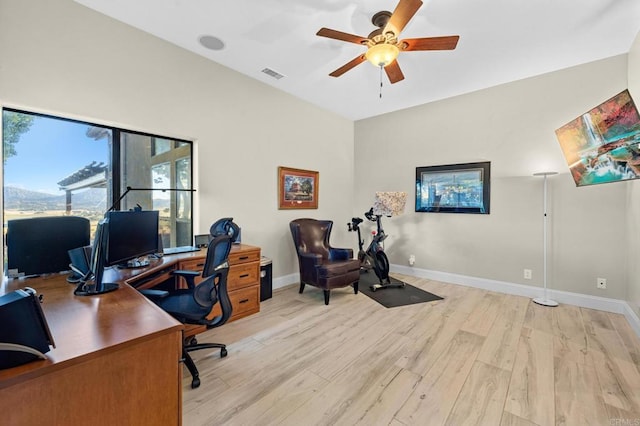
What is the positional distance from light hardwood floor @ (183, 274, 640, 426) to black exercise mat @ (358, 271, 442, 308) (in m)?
0.26

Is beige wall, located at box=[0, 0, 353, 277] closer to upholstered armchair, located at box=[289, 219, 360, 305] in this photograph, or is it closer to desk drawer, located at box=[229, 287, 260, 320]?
upholstered armchair, located at box=[289, 219, 360, 305]

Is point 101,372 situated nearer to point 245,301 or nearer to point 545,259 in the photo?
point 245,301

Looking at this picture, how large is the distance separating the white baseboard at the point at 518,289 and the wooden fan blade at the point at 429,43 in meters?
3.29

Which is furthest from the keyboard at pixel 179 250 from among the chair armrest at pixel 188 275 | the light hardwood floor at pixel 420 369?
the light hardwood floor at pixel 420 369

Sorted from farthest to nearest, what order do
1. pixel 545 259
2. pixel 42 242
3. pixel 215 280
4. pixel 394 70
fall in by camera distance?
1. pixel 545 259
2. pixel 394 70
3. pixel 215 280
4. pixel 42 242

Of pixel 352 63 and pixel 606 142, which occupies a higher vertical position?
pixel 352 63

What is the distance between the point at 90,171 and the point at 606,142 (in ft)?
15.6

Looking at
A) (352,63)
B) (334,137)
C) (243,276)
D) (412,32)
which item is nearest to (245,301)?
(243,276)

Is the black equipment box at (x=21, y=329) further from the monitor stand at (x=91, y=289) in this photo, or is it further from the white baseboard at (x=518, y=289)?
the white baseboard at (x=518, y=289)

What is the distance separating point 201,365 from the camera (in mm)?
Answer: 2203

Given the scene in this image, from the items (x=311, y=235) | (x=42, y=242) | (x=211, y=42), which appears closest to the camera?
(x=42, y=242)

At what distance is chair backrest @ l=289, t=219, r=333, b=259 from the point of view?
4.01 m

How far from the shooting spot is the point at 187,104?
3125 millimetres

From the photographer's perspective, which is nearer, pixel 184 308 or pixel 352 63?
pixel 184 308
